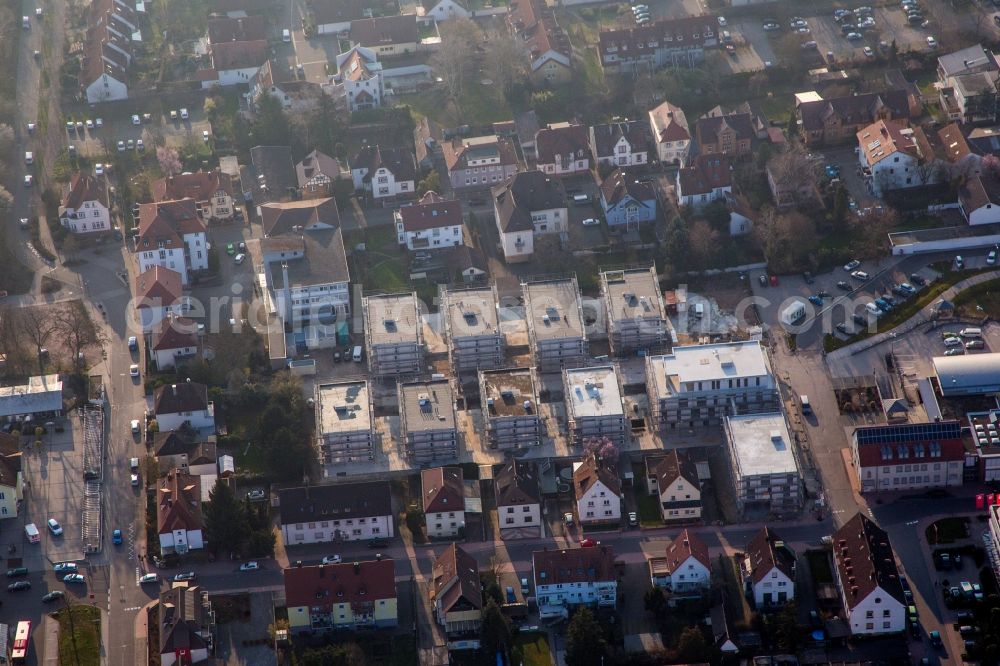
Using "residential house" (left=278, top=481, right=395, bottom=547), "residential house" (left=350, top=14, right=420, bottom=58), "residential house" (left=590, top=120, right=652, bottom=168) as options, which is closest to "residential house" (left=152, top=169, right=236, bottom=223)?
"residential house" (left=350, top=14, right=420, bottom=58)

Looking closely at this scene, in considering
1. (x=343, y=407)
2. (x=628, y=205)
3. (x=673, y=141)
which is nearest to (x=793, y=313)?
(x=628, y=205)

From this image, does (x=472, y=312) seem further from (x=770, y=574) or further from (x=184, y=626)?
(x=184, y=626)

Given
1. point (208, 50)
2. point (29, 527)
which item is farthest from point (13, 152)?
point (29, 527)

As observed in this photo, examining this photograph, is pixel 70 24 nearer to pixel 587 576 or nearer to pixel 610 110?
pixel 610 110

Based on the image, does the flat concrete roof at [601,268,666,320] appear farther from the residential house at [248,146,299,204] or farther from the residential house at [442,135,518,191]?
the residential house at [248,146,299,204]

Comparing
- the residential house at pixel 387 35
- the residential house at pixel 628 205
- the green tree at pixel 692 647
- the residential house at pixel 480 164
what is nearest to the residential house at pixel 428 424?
the green tree at pixel 692 647

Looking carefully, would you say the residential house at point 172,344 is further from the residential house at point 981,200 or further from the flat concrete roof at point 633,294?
the residential house at point 981,200
